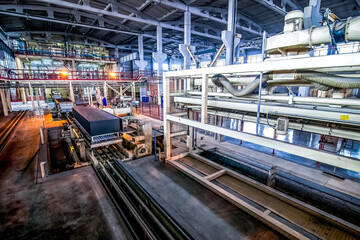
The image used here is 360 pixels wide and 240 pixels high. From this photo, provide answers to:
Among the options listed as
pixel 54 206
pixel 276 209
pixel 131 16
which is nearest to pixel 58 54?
pixel 131 16

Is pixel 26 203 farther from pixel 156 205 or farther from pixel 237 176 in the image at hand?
pixel 237 176

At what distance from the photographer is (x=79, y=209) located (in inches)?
156

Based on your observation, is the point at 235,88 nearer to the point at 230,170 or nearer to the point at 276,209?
the point at 230,170

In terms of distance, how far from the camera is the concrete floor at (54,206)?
11.1 feet

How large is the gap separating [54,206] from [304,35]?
20.9 feet

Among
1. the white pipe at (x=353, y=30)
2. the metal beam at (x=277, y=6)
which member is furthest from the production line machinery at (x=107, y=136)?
the metal beam at (x=277, y=6)

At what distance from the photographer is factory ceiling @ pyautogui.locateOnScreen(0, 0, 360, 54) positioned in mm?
12953

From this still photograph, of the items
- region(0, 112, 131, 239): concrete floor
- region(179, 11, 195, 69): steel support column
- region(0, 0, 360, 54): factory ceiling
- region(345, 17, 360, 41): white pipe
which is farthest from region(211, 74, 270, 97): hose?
region(0, 0, 360, 54): factory ceiling

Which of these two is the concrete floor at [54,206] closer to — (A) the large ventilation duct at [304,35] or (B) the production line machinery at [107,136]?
(B) the production line machinery at [107,136]

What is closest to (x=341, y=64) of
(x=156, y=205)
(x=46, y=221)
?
(x=156, y=205)

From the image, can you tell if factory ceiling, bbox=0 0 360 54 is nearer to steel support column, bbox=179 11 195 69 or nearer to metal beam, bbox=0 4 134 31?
metal beam, bbox=0 4 134 31

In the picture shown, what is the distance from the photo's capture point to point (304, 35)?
3.20 m

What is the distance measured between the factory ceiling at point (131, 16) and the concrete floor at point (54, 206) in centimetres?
1187

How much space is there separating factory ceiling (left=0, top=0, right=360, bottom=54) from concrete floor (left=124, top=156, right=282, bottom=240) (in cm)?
1184
